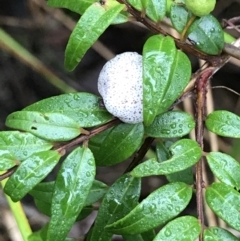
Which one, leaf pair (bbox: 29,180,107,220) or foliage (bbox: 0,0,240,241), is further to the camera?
leaf pair (bbox: 29,180,107,220)

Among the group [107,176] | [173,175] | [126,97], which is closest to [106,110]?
[126,97]

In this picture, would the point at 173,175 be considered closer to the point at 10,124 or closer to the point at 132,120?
the point at 132,120

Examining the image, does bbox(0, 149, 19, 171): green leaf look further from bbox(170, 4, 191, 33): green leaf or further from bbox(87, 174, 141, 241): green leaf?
bbox(170, 4, 191, 33): green leaf

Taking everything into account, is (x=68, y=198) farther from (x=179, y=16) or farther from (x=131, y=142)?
(x=179, y=16)

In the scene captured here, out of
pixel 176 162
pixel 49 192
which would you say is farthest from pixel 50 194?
pixel 176 162

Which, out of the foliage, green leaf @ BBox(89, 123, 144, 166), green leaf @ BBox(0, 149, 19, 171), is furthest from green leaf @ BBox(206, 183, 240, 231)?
green leaf @ BBox(0, 149, 19, 171)
